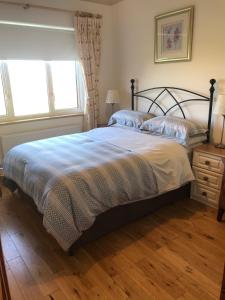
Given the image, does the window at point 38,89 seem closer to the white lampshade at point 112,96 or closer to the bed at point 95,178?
the white lampshade at point 112,96

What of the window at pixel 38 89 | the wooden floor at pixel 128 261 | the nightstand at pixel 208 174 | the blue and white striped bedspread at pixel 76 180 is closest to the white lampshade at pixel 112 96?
the window at pixel 38 89

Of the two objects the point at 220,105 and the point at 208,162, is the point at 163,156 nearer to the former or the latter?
the point at 208,162

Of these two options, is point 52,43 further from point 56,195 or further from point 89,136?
point 56,195

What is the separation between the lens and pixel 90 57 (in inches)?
159

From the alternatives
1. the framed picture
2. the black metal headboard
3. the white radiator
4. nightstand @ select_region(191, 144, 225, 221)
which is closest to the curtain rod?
the framed picture

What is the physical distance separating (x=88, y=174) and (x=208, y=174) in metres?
1.45

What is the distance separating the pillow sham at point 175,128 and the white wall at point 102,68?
1.41m

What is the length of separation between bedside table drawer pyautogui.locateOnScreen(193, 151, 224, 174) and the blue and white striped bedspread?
2.38 feet

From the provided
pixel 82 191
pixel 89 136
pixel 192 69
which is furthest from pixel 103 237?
pixel 192 69

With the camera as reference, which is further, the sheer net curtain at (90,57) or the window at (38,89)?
the sheer net curtain at (90,57)

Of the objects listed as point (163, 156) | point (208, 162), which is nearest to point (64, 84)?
point (163, 156)

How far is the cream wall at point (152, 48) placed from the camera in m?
2.84

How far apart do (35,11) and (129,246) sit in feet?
11.0

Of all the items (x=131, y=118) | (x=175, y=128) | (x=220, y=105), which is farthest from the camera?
(x=131, y=118)
